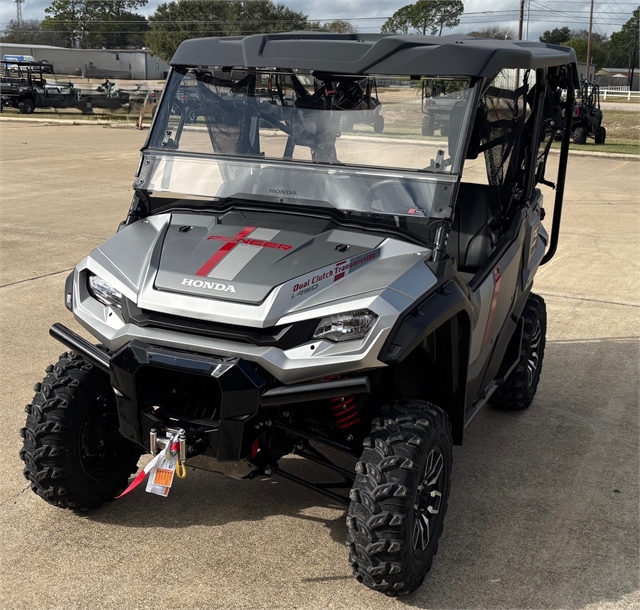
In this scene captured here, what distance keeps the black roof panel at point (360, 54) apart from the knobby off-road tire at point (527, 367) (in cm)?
164

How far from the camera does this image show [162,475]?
3.02 meters

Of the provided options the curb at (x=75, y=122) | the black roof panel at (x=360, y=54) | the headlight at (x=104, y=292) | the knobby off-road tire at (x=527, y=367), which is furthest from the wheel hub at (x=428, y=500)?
the curb at (x=75, y=122)

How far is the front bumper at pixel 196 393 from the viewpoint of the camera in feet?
9.38

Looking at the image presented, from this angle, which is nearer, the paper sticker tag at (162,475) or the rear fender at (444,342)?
the rear fender at (444,342)

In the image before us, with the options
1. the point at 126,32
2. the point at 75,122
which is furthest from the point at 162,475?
the point at 126,32

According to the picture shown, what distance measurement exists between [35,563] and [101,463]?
1.59 feet

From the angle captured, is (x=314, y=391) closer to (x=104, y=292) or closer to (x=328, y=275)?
(x=328, y=275)

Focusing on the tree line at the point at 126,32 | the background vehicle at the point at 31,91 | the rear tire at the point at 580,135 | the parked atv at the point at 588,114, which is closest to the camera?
the parked atv at the point at 588,114

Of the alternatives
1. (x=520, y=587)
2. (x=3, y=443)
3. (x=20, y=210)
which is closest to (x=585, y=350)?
(x=520, y=587)

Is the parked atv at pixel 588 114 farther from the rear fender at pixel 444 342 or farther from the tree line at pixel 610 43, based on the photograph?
the tree line at pixel 610 43

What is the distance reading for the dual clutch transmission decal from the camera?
118 inches

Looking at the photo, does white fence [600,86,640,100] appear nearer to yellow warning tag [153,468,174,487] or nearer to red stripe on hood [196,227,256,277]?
red stripe on hood [196,227,256,277]

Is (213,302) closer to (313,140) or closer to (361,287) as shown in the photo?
(361,287)

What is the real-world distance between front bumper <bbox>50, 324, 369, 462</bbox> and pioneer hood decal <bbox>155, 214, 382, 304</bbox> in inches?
10.5
